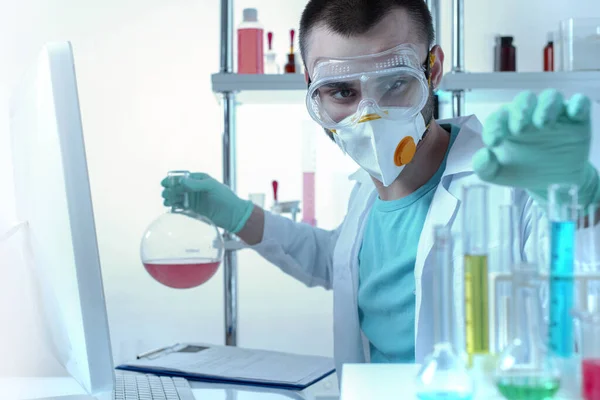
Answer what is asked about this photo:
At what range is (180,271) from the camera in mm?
1512

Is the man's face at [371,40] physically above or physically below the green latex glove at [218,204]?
above

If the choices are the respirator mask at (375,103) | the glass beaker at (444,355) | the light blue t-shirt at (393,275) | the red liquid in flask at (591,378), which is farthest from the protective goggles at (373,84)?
the red liquid in flask at (591,378)

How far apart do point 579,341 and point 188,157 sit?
2.09m

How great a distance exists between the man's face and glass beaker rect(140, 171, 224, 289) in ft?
1.38

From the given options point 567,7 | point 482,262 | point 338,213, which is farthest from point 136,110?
point 482,262

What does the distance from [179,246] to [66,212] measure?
710 millimetres

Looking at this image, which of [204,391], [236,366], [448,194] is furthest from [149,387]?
[448,194]

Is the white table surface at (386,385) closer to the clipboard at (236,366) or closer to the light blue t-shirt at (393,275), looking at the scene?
the clipboard at (236,366)

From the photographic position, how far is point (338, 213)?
102 inches

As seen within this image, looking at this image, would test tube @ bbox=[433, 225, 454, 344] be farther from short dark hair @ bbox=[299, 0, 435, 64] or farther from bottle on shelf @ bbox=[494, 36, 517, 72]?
bottle on shelf @ bbox=[494, 36, 517, 72]

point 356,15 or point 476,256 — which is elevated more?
point 356,15

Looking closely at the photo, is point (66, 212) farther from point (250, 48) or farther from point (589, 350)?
point (250, 48)

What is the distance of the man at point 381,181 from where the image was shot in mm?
1381

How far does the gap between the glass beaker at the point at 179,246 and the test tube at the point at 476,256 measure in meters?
0.89
